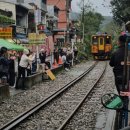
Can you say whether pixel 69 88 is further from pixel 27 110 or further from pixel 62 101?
pixel 27 110

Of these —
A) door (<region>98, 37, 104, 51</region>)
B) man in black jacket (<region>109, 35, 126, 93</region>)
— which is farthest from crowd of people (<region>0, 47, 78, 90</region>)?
door (<region>98, 37, 104, 51</region>)

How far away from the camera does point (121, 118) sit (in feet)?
27.9

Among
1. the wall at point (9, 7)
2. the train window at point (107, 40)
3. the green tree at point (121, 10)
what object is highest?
the wall at point (9, 7)

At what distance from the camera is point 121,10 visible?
40062mm

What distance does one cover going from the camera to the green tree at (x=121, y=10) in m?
38.1

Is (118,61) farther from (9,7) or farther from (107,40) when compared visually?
(107,40)

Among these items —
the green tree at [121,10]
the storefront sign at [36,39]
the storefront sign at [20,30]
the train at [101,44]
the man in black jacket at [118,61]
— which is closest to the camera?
the man in black jacket at [118,61]

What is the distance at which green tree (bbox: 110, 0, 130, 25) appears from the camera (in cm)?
3806

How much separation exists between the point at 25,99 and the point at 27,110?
3610 millimetres

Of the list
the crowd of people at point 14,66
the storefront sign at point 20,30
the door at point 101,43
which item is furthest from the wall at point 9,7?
the crowd of people at point 14,66

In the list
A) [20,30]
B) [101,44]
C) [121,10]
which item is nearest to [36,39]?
[121,10]

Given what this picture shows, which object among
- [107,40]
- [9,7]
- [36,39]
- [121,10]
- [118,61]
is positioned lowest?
[107,40]

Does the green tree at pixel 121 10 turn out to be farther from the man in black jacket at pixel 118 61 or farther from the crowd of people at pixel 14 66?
the man in black jacket at pixel 118 61

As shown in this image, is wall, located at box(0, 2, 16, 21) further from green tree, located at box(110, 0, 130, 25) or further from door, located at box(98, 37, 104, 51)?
green tree, located at box(110, 0, 130, 25)
